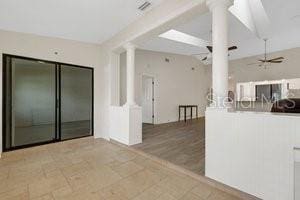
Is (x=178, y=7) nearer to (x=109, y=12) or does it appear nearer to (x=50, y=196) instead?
(x=109, y=12)

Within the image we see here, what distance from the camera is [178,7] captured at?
2732mm

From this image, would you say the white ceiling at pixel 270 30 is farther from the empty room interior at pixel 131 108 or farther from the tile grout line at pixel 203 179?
the tile grout line at pixel 203 179

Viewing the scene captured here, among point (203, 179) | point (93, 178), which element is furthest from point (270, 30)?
point (93, 178)

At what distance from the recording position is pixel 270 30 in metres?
5.18

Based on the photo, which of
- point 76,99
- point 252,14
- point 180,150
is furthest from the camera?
point 76,99

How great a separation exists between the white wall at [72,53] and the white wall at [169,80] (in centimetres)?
88

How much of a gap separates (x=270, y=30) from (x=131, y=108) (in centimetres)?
495

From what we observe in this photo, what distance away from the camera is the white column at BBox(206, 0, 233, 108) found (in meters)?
2.23

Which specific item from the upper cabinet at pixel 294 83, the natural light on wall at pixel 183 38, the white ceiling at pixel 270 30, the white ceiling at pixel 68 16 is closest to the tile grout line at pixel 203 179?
the white ceiling at pixel 270 30

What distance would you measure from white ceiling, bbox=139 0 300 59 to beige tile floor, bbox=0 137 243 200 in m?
2.92

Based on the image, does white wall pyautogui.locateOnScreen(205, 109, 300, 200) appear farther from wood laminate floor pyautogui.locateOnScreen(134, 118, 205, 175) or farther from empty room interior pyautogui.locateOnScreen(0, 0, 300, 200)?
wood laminate floor pyautogui.locateOnScreen(134, 118, 205, 175)

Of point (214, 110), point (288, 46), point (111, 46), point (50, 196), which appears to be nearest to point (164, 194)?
point (214, 110)

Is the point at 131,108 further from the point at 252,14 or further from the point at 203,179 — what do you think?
the point at 252,14

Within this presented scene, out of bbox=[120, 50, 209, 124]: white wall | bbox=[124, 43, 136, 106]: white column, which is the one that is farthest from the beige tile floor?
bbox=[120, 50, 209, 124]: white wall
